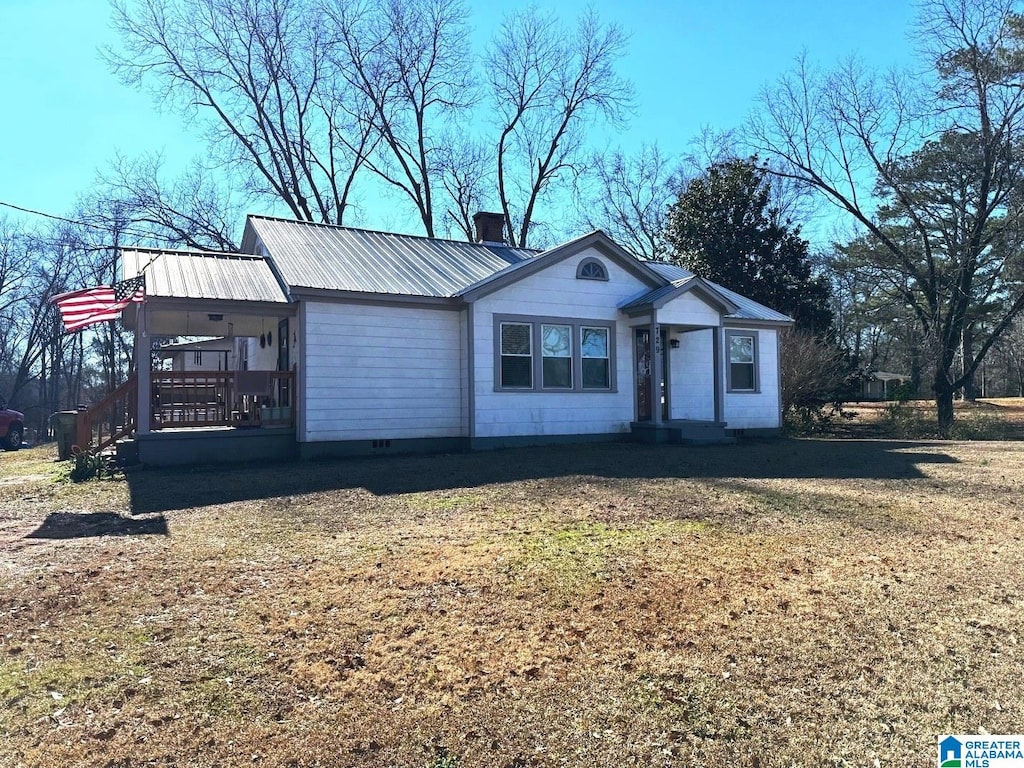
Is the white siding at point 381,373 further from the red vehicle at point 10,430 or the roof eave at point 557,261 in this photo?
the red vehicle at point 10,430

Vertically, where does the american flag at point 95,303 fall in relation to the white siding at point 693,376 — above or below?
above

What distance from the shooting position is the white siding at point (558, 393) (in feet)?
44.0

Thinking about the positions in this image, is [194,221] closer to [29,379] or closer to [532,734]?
[29,379]

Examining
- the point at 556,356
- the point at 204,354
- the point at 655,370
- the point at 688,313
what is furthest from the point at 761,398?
the point at 204,354

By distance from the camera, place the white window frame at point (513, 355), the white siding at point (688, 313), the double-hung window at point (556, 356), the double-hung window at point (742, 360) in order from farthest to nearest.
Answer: the double-hung window at point (742, 360) < the white siding at point (688, 313) < the double-hung window at point (556, 356) < the white window frame at point (513, 355)

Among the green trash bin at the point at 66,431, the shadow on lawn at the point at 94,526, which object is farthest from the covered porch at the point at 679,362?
the green trash bin at the point at 66,431

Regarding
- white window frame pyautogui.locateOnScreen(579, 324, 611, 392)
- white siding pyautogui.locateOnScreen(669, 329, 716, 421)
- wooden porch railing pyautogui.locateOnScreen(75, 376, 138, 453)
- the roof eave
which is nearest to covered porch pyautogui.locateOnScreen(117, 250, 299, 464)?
wooden porch railing pyautogui.locateOnScreen(75, 376, 138, 453)

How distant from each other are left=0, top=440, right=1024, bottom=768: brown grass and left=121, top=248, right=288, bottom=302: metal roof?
15.2 feet

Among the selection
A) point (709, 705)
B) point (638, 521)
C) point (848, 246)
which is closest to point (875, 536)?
point (638, 521)

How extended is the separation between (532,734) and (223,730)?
50.9 inches

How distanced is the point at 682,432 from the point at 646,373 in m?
1.69

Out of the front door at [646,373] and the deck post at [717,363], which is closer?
the front door at [646,373]

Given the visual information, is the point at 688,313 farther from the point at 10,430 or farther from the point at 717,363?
the point at 10,430

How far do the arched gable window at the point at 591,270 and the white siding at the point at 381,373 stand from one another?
2.76m
